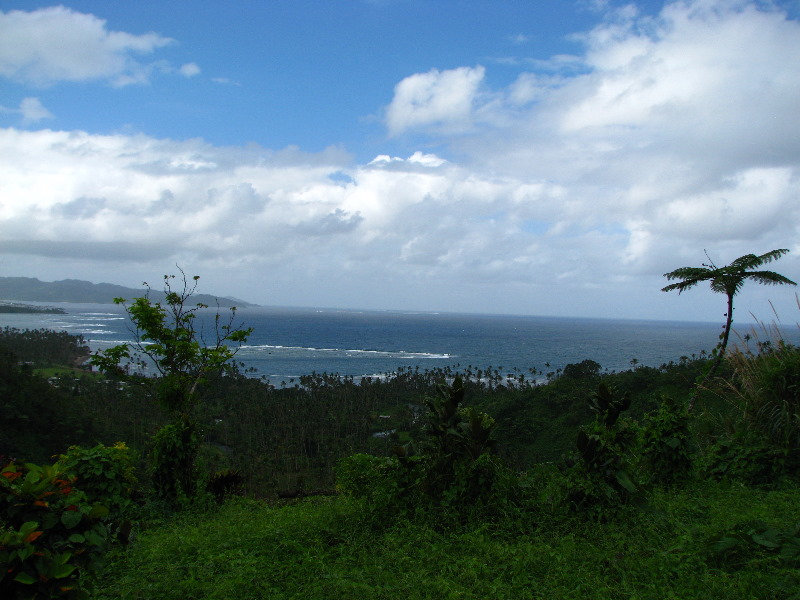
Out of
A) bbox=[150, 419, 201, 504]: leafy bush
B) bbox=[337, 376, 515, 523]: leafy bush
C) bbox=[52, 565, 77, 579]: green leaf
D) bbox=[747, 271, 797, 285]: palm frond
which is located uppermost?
bbox=[747, 271, 797, 285]: palm frond

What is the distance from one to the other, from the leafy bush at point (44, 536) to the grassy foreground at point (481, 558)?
145cm

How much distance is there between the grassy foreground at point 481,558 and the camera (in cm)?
345

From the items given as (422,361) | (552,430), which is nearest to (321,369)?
(422,361)

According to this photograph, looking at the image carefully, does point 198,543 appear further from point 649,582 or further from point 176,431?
point 649,582

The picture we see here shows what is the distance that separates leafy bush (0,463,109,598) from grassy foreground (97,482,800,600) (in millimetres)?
1449

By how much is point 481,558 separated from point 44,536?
3.01m

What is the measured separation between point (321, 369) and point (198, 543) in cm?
8246

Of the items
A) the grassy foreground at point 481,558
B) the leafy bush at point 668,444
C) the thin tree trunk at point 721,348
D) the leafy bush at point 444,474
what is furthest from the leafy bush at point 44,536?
the thin tree trunk at point 721,348

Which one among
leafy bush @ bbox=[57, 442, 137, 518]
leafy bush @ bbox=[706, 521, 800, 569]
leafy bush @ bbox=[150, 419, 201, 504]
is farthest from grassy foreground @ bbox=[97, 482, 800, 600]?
leafy bush @ bbox=[150, 419, 201, 504]

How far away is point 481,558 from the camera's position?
4035mm

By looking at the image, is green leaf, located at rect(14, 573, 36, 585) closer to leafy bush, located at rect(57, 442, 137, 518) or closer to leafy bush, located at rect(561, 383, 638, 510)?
leafy bush, located at rect(57, 442, 137, 518)

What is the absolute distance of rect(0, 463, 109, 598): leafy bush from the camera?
214 centimetres

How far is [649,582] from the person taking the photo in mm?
3549

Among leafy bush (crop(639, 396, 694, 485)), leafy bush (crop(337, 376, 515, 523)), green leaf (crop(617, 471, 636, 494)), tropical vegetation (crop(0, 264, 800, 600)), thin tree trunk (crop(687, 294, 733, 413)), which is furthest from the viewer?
thin tree trunk (crop(687, 294, 733, 413))
